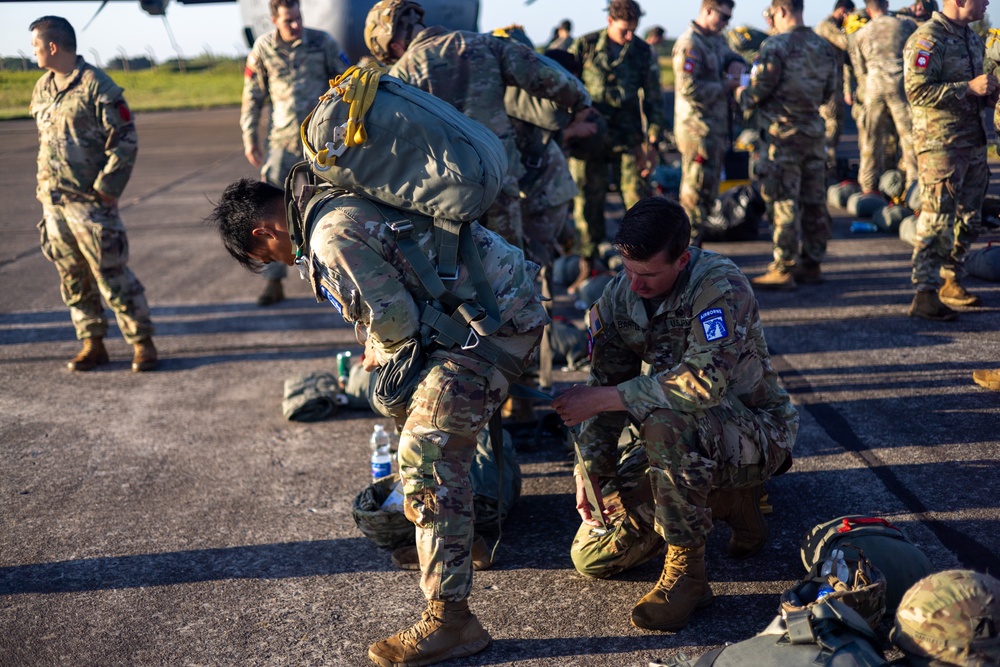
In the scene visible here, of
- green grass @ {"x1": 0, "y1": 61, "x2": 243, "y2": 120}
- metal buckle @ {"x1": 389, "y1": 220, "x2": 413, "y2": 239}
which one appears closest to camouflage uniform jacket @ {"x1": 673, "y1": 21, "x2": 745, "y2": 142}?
metal buckle @ {"x1": 389, "y1": 220, "x2": 413, "y2": 239}

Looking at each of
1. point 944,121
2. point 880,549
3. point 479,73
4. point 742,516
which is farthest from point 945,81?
point 880,549

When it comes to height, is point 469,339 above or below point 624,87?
below

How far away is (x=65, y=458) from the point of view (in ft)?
16.5

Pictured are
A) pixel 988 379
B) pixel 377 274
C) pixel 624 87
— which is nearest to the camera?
pixel 377 274

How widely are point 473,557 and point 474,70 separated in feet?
8.70

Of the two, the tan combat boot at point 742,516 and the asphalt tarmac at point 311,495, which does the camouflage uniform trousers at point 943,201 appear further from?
the tan combat boot at point 742,516

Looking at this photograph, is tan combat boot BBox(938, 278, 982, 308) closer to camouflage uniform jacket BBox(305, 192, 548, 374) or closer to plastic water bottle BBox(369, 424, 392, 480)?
plastic water bottle BBox(369, 424, 392, 480)

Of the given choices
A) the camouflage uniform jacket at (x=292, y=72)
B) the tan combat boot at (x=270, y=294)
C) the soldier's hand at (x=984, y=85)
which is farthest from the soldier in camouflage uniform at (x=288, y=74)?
the soldier's hand at (x=984, y=85)

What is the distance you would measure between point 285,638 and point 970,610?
232 cm

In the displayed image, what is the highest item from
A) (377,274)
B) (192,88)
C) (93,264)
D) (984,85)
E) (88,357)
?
(984,85)

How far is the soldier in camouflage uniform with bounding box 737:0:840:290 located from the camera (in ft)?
22.6

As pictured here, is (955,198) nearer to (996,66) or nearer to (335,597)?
(996,66)

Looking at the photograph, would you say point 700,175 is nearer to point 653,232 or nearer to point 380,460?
point 380,460

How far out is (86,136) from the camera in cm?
598
